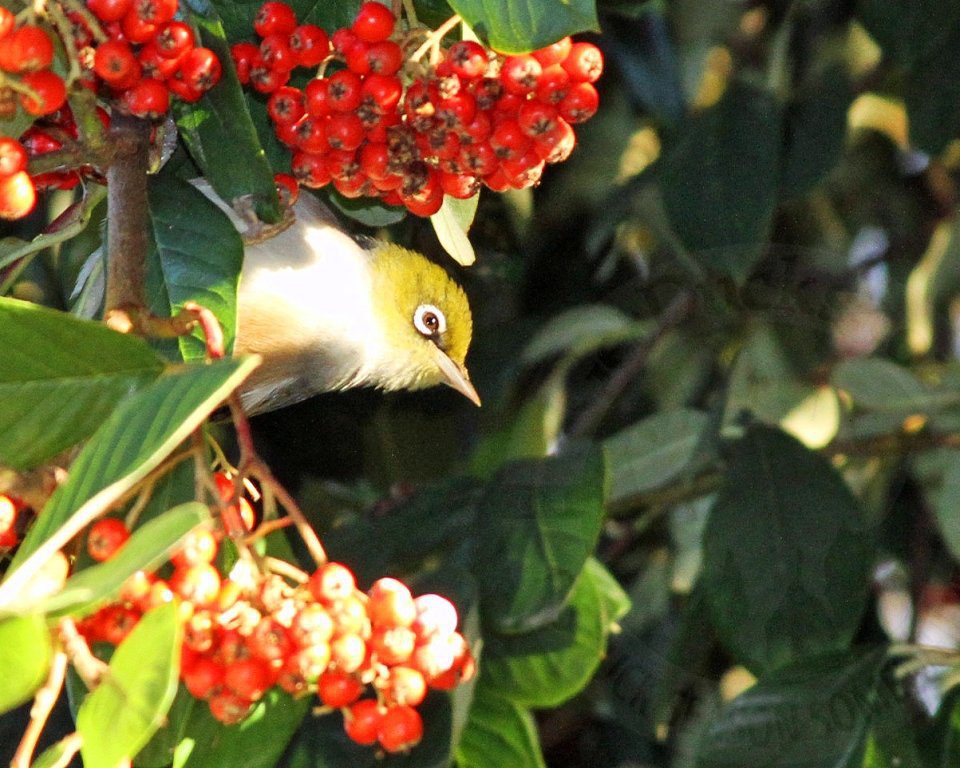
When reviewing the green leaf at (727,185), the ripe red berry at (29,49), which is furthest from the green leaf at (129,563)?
the green leaf at (727,185)

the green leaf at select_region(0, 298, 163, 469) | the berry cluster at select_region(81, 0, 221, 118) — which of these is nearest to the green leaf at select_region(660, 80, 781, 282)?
the berry cluster at select_region(81, 0, 221, 118)

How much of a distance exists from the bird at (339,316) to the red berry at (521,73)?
2.31 ft

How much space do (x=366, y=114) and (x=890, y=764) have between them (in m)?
1.09

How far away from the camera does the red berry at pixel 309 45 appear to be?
3.62 feet

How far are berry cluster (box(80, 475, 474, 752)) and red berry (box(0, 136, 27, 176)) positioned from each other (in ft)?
0.46

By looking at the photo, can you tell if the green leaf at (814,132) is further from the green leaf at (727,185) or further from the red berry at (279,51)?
the red berry at (279,51)

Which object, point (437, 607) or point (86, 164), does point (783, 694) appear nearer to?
point (437, 607)

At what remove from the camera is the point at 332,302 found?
187cm

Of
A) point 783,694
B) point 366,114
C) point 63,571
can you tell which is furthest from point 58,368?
point 783,694

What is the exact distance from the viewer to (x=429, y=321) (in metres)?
1.90

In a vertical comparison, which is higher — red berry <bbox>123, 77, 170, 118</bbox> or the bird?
red berry <bbox>123, 77, 170, 118</bbox>

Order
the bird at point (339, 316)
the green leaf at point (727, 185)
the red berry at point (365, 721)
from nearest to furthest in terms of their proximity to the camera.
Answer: the red berry at point (365, 721) < the bird at point (339, 316) < the green leaf at point (727, 185)

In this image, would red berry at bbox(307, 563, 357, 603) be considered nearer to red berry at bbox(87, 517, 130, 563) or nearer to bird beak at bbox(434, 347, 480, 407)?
red berry at bbox(87, 517, 130, 563)

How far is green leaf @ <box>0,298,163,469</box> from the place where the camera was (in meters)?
0.94
